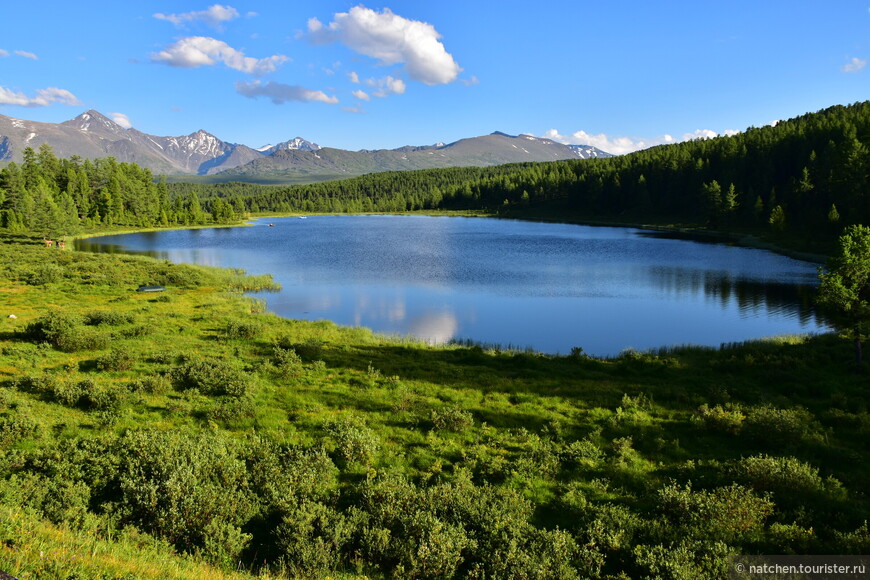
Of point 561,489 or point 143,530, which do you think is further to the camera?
point 561,489

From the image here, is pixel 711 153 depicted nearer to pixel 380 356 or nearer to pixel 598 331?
pixel 598 331

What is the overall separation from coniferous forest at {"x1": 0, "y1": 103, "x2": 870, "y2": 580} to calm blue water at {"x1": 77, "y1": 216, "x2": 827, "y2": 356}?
659 centimetres

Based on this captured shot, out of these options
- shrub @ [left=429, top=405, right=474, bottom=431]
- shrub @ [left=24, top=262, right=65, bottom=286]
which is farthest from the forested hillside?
shrub @ [left=24, top=262, right=65, bottom=286]

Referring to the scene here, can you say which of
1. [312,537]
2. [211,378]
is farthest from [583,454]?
[211,378]

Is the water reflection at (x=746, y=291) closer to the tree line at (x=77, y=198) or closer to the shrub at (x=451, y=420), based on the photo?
the shrub at (x=451, y=420)

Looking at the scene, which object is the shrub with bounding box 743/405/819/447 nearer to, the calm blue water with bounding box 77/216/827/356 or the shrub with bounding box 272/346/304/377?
the calm blue water with bounding box 77/216/827/356

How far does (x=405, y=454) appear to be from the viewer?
16078 mm

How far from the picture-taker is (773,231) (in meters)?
107

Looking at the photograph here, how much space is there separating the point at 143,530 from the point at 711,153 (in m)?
191

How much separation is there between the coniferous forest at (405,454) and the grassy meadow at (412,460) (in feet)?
0.23

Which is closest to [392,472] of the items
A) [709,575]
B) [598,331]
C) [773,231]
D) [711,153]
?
[709,575]

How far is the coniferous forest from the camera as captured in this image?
1057cm

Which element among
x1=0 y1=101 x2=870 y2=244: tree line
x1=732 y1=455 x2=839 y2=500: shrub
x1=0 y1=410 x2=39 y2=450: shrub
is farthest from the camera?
x1=0 y1=101 x2=870 y2=244: tree line

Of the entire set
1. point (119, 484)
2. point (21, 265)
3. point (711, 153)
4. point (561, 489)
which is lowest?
point (561, 489)
